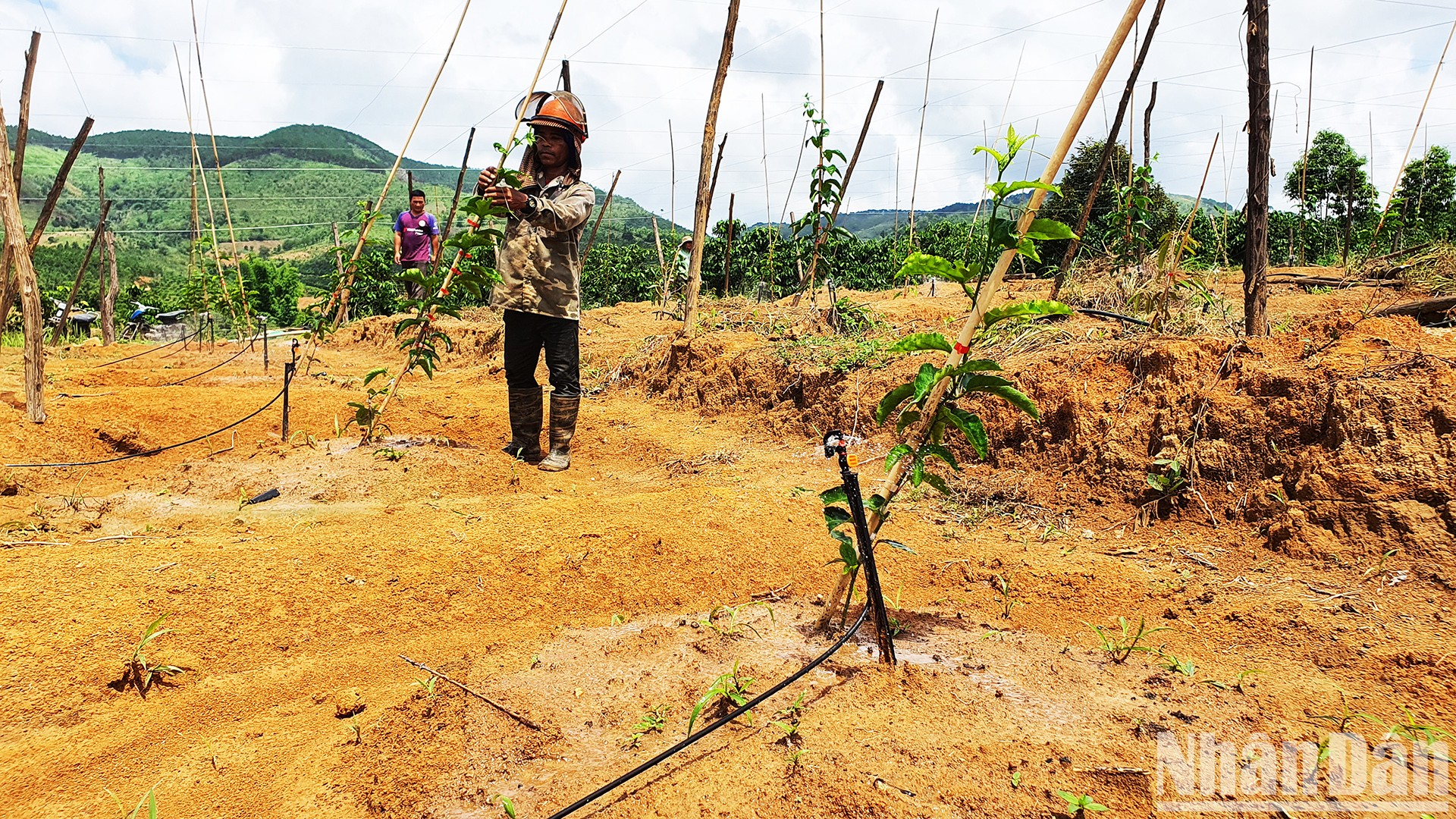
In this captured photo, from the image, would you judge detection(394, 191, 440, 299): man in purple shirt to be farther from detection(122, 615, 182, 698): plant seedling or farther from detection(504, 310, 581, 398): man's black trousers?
detection(122, 615, 182, 698): plant seedling

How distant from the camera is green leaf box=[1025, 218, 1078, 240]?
1.65 m

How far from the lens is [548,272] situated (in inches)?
156

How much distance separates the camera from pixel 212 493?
342 cm

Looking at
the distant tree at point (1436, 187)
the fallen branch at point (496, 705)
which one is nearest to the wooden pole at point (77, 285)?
the fallen branch at point (496, 705)

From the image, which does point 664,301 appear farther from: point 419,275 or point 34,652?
point 34,652

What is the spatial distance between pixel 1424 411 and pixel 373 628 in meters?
3.74

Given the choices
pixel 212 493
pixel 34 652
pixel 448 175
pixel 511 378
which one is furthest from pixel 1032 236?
pixel 448 175

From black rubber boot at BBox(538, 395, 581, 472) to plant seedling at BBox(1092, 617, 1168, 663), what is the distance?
114 inches

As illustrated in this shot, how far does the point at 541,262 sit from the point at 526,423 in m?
0.94

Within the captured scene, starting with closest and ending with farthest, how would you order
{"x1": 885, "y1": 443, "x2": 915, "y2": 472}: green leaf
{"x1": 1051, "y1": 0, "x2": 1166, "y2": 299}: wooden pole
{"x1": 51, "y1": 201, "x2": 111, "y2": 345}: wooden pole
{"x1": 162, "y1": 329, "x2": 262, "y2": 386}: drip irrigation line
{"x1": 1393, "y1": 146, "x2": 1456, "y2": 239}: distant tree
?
{"x1": 885, "y1": 443, "x2": 915, "y2": 472}: green leaf < {"x1": 1051, "y1": 0, "x2": 1166, "y2": 299}: wooden pole < {"x1": 162, "y1": 329, "x2": 262, "y2": 386}: drip irrigation line < {"x1": 51, "y1": 201, "x2": 111, "y2": 345}: wooden pole < {"x1": 1393, "y1": 146, "x2": 1456, "y2": 239}: distant tree

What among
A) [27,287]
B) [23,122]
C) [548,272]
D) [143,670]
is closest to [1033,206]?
[143,670]

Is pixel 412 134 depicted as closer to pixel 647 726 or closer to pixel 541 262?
pixel 541 262

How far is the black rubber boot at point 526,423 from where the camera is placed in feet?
13.7

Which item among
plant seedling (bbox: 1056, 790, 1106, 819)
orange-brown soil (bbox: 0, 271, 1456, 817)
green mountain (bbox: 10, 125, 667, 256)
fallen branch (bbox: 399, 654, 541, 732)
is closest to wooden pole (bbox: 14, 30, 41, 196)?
orange-brown soil (bbox: 0, 271, 1456, 817)
